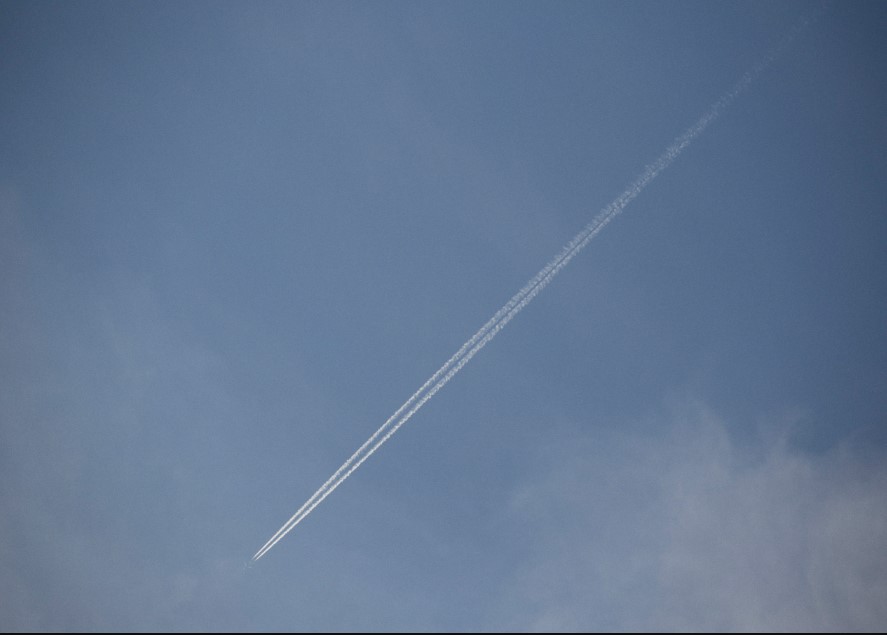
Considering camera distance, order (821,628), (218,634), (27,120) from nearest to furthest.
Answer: (821,628)
(218,634)
(27,120)

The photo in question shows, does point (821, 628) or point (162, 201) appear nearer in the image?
point (821, 628)

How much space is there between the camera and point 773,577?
2136 cm

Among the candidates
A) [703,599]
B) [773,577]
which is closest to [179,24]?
[703,599]

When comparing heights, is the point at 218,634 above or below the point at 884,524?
below

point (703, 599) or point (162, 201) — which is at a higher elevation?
point (162, 201)

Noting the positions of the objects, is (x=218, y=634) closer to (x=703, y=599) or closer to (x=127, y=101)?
(x=703, y=599)

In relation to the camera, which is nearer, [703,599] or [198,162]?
[703,599]

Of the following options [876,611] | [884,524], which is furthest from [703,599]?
[884,524]

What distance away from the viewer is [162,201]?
23.3 metres

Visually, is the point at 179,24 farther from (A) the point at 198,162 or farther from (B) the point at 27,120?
(B) the point at 27,120

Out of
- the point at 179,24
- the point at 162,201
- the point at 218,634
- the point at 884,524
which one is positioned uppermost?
the point at 179,24

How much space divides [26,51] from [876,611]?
5162cm

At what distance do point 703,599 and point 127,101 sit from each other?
134 feet

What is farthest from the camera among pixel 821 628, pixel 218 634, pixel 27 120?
pixel 27 120
